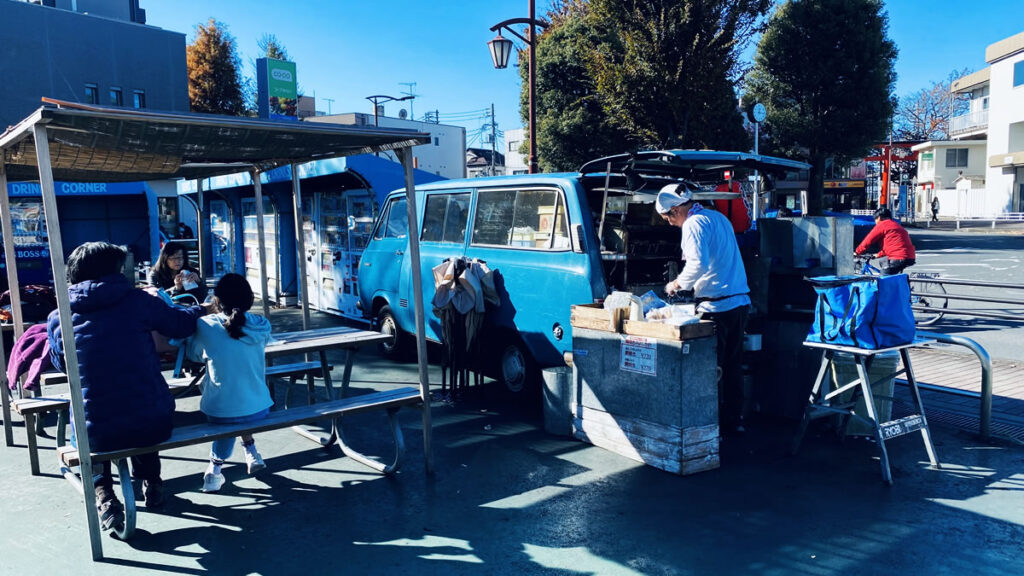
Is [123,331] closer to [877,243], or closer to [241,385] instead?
[241,385]

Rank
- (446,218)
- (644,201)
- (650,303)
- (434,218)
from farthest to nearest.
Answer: (434,218) < (446,218) < (644,201) < (650,303)

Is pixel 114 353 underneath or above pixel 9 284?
underneath

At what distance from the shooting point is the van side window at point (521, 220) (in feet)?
20.1

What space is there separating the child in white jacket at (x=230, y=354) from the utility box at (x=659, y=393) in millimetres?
2401

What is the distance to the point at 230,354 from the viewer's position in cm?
434

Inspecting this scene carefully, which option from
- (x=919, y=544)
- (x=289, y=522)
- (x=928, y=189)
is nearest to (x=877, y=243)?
(x=919, y=544)

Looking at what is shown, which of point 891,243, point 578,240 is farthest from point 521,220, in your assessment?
point 891,243

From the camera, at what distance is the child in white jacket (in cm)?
431

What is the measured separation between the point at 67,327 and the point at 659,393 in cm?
353

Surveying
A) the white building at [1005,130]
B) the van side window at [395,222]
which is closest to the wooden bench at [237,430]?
the van side window at [395,222]

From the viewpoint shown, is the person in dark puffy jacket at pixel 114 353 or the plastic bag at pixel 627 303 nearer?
the person in dark puffy jacket at pixel 114 353

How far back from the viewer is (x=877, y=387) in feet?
17.5

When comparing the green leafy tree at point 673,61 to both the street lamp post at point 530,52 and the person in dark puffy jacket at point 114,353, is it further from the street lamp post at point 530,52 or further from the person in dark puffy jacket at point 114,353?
the person in dark puffy jacket at point 114,353

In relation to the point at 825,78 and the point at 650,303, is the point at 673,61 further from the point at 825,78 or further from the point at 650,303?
the point at 650,303
